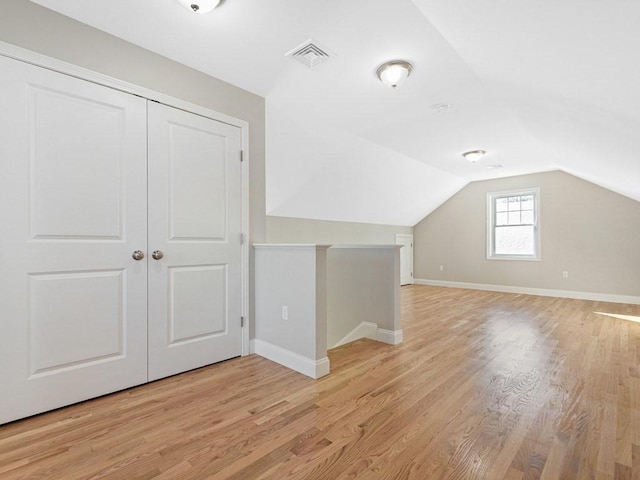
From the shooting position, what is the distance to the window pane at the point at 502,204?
262 inches

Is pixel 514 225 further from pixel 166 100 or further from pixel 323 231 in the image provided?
pixel 166 100

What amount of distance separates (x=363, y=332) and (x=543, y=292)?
4841 mm

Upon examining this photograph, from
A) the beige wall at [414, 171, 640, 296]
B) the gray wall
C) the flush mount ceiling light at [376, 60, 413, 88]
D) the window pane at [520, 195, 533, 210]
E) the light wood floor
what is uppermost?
the flush mount ceiling light at [376, 60, 413, 88]

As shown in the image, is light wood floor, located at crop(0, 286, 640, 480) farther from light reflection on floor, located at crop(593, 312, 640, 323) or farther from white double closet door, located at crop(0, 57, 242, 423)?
light reflection on floor, located at crop(593, 312, 640, 323)

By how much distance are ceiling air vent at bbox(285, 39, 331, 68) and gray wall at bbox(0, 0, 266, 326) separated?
0.65 metres

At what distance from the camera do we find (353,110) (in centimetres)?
342

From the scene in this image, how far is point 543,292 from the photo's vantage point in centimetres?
605

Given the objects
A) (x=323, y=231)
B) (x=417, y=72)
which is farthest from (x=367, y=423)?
(x=323, y=231)

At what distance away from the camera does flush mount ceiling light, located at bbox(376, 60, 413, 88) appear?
2475 mm

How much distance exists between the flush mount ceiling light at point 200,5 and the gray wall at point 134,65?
2.09ft

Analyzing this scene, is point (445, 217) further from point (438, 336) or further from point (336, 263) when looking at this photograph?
point (336, 263)

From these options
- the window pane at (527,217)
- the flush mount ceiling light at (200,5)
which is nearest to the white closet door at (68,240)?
the flush mount ceiling light at (200,5)

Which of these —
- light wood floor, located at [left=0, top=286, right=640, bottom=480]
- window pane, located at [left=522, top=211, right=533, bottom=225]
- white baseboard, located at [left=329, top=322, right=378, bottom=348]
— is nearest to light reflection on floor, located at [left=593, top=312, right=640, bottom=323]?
light wood floor, located at [left=0, top=286, right=640, bottom=480]

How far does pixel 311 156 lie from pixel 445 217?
469 centimetres
